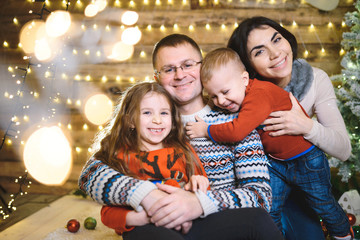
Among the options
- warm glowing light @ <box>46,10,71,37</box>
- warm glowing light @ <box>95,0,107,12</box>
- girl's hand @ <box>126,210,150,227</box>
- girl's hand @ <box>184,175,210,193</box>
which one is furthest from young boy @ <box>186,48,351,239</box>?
warm glowing light @ <box>46,10,71,37</box>

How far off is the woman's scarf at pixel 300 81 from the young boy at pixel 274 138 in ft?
0.49

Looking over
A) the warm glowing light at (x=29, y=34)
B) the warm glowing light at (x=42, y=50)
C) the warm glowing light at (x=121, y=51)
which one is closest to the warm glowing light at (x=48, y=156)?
the warm glowing light at (x=42, y=50)

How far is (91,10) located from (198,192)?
9.87 feet

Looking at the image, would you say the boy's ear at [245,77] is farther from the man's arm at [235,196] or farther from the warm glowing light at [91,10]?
the warm glowing light at [91,10]

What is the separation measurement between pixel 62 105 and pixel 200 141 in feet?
8.11

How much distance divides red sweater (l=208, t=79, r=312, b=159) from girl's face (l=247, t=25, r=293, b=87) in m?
0.16

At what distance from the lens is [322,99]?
62.4 inches

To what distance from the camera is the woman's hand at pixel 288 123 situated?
138 cm

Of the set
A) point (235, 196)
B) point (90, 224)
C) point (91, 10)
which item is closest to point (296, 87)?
point (235, 196)

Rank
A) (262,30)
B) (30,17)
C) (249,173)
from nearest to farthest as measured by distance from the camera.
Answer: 1. (249,173)
2. (262,30)
3. (30,17)

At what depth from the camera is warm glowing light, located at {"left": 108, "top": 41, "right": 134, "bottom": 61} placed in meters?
3.36

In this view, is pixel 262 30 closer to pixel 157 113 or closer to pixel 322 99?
pixel 322 99

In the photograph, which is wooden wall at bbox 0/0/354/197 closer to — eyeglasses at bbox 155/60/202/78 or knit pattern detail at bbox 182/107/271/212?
eyeglasses at bbox 155/60/202/78

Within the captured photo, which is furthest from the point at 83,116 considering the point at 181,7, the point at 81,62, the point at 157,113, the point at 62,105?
the point at 157,113
